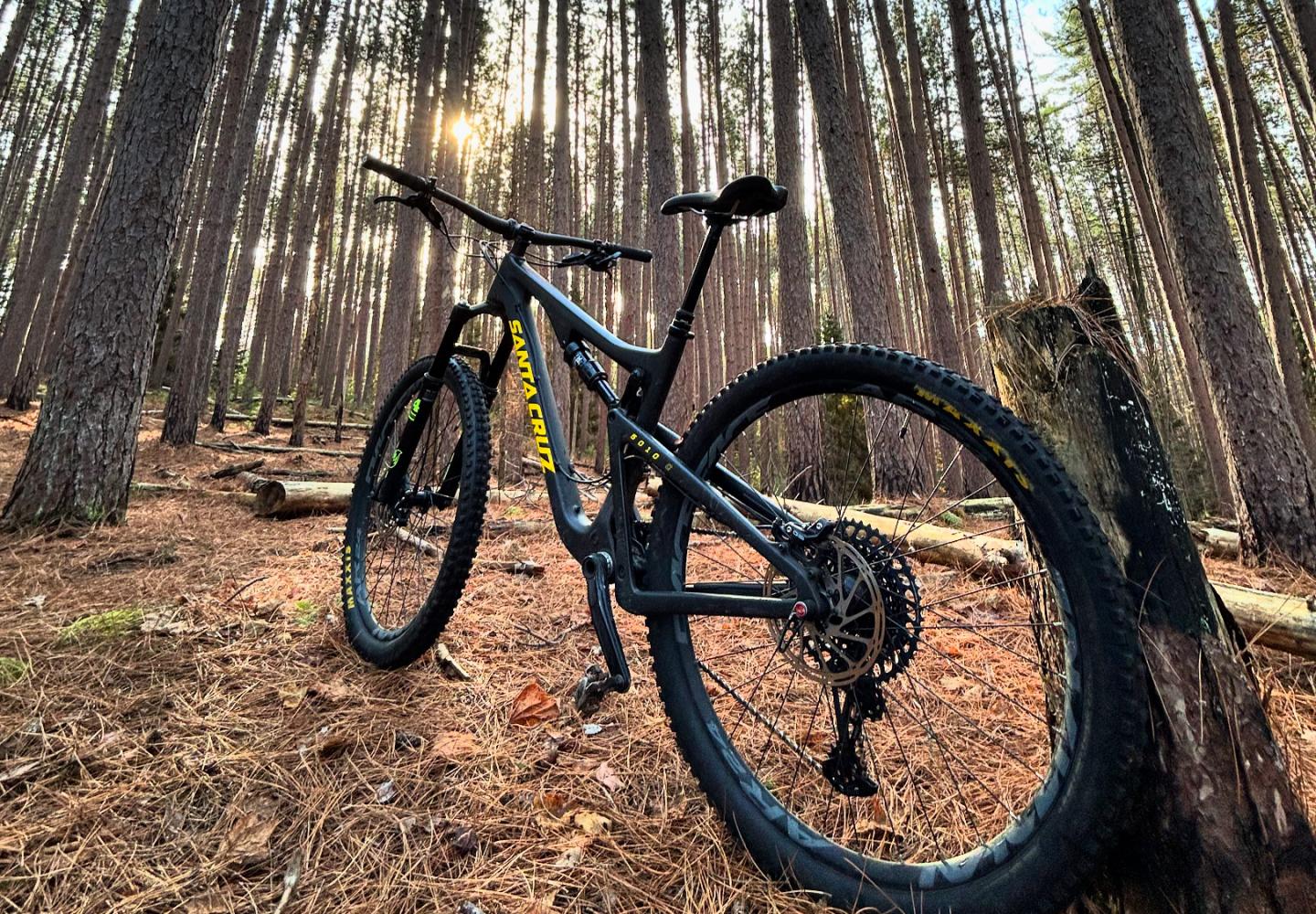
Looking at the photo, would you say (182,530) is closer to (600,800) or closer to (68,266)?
(600,800)

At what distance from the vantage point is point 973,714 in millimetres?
1649

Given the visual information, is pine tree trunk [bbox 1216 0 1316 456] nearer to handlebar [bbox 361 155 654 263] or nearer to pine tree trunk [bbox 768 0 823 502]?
pine tree trunk [bbox 768 0 823 502]

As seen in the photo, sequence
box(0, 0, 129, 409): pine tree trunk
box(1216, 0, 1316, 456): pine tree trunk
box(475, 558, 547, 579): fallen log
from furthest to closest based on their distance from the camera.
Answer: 1. box(0, 0, 129, 409): pine tree trunk
2. box(1216, 0, 1316, 456): pine tree trunk
3. box(475, 558, 547, 579): fallen log

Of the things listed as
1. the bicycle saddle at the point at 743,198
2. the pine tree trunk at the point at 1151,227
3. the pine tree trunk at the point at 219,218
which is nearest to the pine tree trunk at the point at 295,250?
the pine tree trunk at the point at 219,218

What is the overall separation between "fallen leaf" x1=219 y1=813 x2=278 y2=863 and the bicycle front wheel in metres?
0.89

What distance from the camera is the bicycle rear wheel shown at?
72.4 inches

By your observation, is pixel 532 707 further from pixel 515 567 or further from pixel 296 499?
pixel 296 499

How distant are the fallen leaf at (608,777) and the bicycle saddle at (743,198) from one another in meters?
1.44

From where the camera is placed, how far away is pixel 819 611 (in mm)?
1119

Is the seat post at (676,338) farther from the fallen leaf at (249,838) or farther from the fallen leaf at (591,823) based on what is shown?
the fallen leaf at (249,838)

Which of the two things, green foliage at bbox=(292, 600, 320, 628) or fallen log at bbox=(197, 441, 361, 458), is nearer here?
green foliage at bbox=(292, 600, 320, 628)

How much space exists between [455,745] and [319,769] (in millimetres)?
322

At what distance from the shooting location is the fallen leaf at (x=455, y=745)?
147cm

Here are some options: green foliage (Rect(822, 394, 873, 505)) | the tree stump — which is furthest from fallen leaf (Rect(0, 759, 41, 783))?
green foliage (Rect(822, 394, 873, 505))
